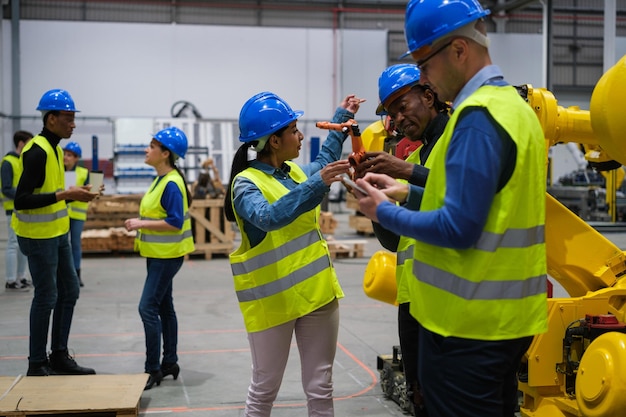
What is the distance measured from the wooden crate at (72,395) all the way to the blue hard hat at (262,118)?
1.97m

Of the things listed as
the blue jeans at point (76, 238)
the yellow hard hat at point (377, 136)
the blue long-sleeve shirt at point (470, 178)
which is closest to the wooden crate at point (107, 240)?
Answer: the blue jeans at point (76, 238)

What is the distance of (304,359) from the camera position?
3.24m

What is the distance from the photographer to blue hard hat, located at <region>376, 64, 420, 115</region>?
3.23 metres

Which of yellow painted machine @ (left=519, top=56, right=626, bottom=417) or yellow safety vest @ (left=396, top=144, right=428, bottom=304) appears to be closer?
yellow safety vest @ (left=396, top=144, right=428, bottom=304)

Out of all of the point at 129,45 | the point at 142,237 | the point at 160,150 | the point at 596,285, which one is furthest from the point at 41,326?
the point at 129,45

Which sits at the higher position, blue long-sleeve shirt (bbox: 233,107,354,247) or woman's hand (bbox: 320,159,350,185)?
woman's hand (bbox: 320,159,350,185)

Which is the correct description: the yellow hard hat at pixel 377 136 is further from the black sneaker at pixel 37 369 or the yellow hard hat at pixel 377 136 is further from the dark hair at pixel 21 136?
the dark hair at pixel 21 136

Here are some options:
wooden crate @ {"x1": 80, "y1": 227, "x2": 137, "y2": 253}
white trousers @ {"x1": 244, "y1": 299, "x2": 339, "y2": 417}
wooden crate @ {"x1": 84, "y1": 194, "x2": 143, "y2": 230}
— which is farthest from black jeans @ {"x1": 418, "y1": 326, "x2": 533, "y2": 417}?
wooden crate @ {"x1": 84, "y1": 194, "x2": 143, "y2": 230}

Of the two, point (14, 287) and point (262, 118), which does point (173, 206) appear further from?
point (14, 287)

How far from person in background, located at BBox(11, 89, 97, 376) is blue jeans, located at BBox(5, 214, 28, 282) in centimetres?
423

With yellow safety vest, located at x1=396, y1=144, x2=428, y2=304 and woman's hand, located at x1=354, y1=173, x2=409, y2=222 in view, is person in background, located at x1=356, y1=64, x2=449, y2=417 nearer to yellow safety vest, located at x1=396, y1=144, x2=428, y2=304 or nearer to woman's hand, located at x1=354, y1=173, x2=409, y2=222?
yellow safety vest, located at x1=396, y1=144, x2=428, y2=304

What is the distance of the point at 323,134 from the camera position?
23297mm

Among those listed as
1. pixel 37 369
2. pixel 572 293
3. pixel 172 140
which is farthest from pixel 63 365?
pixel 572 293

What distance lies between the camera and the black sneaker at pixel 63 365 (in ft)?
17.0
